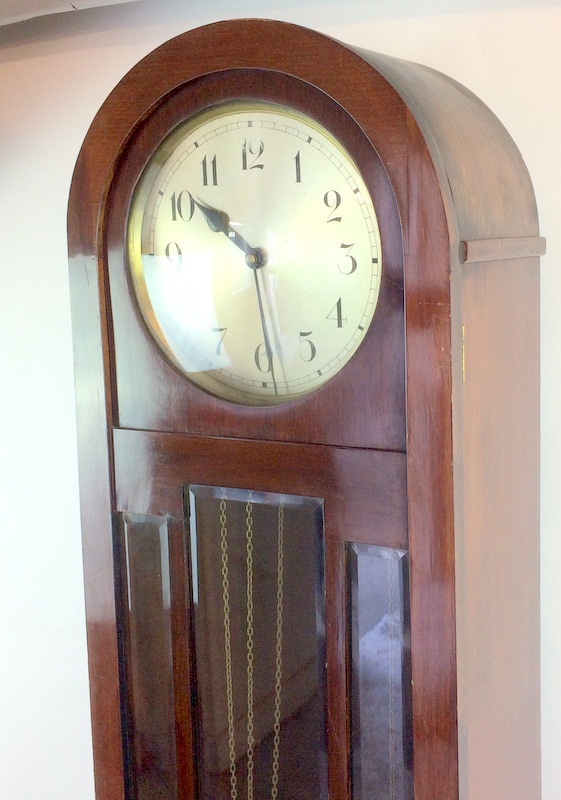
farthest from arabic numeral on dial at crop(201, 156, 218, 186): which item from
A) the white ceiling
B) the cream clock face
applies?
the white ceiling

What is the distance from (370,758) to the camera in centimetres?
93

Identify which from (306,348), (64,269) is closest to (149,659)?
(306,348)

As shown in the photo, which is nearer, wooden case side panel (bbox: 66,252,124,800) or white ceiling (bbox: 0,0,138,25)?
wooden case side panel (bbox: 66,252,124,800)

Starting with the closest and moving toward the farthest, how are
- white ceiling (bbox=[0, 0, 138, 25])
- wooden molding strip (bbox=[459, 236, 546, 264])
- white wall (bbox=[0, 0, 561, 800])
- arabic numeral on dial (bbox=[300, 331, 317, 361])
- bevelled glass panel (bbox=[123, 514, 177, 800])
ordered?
1. wooden molding strip (bbox=[459, 236, 546, 264])
2. arabic numeral on dial (bbox=[300, 331, 317, 361])
3. bevelled glass panel (bbox=[123, 514, 177, 800])
4. white wall (bbox=[0, 0, 561, 800])
5. white ceiling (bbox=[0, 0, 138, 25])

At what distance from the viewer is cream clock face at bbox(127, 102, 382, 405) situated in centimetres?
90

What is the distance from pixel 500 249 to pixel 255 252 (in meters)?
0.26

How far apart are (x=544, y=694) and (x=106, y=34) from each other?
1231 millimetres

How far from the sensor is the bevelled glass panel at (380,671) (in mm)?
890

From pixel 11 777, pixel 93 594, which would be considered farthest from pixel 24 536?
pixel 93 594

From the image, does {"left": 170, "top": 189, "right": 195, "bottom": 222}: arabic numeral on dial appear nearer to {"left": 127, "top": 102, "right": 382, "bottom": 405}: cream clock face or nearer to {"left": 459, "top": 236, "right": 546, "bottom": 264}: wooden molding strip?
{"left": 127, "top": 102, "right": 382, "bottom": 405}: cream clock face

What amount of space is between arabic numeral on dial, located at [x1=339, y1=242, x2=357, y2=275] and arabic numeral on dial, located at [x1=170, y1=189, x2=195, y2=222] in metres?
0.19

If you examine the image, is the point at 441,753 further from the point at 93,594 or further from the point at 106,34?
the point at 106,34

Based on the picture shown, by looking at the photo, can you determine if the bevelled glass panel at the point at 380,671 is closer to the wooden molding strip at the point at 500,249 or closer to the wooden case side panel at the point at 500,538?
the wooden case side panel at the point at 500,538

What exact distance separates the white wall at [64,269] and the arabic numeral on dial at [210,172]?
40cm
